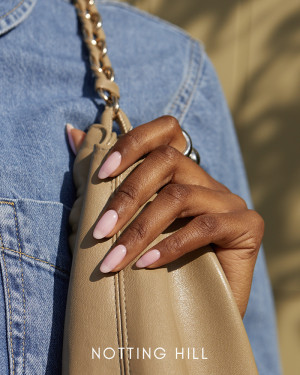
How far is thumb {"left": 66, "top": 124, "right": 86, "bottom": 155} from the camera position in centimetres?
85

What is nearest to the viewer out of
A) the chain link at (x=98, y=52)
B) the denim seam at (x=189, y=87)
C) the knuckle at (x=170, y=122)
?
the knuckle at (x=170, y=122)

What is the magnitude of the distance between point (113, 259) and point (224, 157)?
2.01 ft

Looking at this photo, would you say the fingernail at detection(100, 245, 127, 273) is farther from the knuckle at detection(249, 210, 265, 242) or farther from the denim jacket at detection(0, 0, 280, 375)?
the knuckle at detection(249, 210, 265, 242)

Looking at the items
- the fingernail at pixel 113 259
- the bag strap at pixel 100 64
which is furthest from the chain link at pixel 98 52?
the fingernail at pixel 113 259

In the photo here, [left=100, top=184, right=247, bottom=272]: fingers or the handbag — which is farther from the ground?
[left=100, top=184, right=247, bottom=272]: fingers

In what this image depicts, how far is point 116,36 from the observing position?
1039 mm

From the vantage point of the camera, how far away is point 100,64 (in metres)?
0.94

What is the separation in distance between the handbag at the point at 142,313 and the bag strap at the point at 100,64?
108 millimetres

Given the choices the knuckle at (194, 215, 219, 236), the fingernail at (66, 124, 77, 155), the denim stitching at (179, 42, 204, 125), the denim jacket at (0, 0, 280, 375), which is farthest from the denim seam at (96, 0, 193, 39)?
the knuckle at (194, 215, 219, 236)

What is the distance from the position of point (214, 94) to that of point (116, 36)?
29 centimetres

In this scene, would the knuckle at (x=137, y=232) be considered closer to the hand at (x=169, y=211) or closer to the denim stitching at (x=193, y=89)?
the hand at (x=169, y=211)

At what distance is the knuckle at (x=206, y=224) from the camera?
70 centimetres

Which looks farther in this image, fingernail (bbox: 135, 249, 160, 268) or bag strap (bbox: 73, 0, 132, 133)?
bag strap (bbox: 73, 0, 132, 133)

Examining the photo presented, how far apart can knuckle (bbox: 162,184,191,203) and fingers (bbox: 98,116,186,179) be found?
0.07 meters
